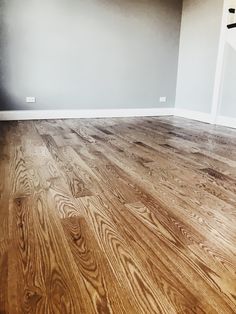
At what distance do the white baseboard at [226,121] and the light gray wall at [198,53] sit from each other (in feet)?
0.95

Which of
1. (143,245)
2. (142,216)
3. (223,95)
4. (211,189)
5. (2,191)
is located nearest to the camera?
(143,245)

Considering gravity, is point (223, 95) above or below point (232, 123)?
above

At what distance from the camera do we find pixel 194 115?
193 inches

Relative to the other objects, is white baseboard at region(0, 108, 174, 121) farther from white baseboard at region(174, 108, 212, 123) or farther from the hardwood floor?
the hardwood floor

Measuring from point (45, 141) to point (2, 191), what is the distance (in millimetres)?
1394

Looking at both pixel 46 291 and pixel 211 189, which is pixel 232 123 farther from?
pixel 46 291

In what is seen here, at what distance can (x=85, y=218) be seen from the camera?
1260mm

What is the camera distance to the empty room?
2.78 ft

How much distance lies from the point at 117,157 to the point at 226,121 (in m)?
2.61

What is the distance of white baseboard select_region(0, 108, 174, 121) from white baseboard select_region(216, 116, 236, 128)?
1249mm

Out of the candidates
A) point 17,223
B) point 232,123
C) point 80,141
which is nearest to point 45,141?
point 80,141

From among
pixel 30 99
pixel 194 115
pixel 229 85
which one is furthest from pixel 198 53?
pixel 30 99

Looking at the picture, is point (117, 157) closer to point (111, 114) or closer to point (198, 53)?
point (111, 114)

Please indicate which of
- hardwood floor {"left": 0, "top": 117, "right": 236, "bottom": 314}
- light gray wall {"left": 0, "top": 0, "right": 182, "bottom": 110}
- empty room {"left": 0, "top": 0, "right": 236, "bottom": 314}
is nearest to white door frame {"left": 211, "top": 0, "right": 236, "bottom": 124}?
empty room {"left": 0, "top": 0, "right": 236, "bottom": 314}
